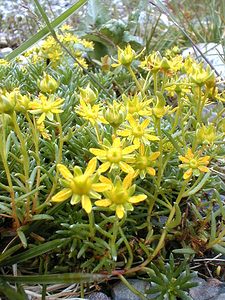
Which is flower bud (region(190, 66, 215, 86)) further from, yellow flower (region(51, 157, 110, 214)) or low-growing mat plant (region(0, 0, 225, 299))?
yellow flower (region(51, 157, 110, 214))

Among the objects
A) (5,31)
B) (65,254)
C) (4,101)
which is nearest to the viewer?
(4,101)

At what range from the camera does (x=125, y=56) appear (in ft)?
3.69

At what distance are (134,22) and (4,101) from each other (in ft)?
6.51

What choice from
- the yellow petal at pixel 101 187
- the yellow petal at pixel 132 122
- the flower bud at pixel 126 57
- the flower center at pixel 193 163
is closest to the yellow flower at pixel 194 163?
the flower center at pixel 193 163

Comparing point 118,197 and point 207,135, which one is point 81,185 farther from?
point 207,135

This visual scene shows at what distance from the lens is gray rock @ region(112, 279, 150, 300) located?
1.02 m

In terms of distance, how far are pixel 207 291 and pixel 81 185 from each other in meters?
0.48

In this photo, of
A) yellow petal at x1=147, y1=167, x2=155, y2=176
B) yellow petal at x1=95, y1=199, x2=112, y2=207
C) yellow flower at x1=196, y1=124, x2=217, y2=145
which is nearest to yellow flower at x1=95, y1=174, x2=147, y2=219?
yellow petal at x1=95, y1=199, x2=112, y2=207

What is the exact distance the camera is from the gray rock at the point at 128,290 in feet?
3.33

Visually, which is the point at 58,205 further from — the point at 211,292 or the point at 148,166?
the point at 211,292

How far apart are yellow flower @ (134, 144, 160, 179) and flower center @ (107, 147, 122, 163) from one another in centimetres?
10

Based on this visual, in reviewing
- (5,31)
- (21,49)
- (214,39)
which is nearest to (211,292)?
(21,49)

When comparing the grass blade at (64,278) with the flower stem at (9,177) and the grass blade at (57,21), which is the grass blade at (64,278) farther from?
the grass blade at (57,21)

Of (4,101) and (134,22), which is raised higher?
(4,101)
